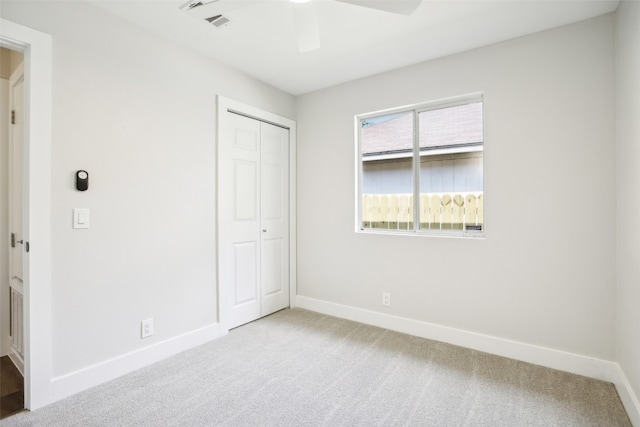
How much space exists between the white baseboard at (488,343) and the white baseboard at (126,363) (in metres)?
1.34

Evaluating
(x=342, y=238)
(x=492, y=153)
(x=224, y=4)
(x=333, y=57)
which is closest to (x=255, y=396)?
(x=342, y=238)

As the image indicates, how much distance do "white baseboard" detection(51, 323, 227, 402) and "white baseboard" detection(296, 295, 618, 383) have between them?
1.34m

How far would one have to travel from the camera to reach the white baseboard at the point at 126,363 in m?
1.91

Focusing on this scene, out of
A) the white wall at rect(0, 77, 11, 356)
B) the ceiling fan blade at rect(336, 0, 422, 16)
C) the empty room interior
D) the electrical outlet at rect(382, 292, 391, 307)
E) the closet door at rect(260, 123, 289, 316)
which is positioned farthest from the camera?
the closet door at rect(260, 123, 289, 316)

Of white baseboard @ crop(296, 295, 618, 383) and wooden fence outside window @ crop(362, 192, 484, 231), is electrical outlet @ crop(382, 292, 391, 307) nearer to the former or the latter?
white baseboard @ crop(296, 295, 618, 383)

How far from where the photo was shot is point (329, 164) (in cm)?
342

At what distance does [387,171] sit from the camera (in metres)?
3.19

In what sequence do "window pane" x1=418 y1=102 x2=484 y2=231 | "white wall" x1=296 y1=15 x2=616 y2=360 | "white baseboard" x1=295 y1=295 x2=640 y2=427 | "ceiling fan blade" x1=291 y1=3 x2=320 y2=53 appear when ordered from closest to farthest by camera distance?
"ceiling fan blade" x1=291 y1=3 x2=320 y2=53
"white baseboard" x1=295 y1=295 x2=640 y2=427
"white wall" x1=296 y1=15 x2=616 y2=360
"window pane" x1=418 y1=102 x2=484 y2=231

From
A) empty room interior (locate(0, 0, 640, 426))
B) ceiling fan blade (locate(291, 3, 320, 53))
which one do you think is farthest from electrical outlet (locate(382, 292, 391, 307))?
ceiling fan blade (locate(291, 3, 320, 53))

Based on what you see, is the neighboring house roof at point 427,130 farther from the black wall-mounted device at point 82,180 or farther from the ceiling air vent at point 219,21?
the black wall-mounted device at point 82,180

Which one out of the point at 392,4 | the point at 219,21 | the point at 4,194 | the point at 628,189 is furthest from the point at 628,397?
the point at 4,194

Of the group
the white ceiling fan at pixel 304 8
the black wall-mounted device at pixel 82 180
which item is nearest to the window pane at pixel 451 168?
the white ceiling fan at pixel 304 8

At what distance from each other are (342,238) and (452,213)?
111cm

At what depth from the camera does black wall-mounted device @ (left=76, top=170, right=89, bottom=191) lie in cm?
196
